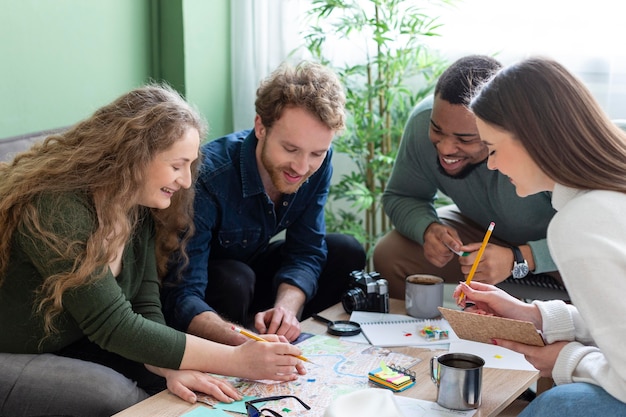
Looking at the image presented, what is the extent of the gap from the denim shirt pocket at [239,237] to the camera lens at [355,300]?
366 mm

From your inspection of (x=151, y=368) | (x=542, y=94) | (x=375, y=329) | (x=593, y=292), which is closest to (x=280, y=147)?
(x=375, y=329)

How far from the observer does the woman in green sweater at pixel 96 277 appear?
5.23 feet

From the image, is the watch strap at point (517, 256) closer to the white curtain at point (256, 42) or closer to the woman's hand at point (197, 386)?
the woman's hand at point (197, 386)

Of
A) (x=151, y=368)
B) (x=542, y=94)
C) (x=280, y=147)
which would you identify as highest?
(x=542, y=94)

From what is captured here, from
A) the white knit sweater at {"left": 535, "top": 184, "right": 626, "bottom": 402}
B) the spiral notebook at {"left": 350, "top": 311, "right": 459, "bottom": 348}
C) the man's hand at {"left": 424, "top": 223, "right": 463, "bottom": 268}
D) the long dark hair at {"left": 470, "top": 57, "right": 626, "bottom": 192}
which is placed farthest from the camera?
the man's hand at {"left": 424, "top": 223, "right": 463, "bottom": 268}

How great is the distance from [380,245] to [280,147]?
643 millimetres

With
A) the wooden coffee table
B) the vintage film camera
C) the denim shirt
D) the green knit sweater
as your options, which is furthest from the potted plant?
the green knit sweater

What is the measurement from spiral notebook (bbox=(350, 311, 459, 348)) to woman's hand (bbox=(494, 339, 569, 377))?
0.86ft

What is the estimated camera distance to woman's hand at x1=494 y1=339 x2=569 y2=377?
156 centimetres

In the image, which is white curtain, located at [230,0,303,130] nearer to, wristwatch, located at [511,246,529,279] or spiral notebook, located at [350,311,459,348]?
wristwatch, located at [511,246,529,279]

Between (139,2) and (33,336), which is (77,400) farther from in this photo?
(139,2)

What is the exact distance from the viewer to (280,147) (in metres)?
2.10

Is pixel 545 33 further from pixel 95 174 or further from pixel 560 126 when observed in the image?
pixel 95 174

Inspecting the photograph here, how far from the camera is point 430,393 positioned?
5.13ft
